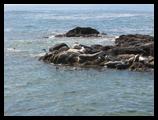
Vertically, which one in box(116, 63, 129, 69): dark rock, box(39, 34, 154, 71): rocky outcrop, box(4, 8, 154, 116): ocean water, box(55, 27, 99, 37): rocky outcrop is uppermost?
box(55, 27, 99, 37): rocky outcrop

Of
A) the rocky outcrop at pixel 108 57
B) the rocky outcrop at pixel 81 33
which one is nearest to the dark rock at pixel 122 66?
the rocky outcrop at pixel 108 57

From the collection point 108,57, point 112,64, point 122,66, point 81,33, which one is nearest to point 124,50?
point 108,57

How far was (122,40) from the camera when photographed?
42281 mm

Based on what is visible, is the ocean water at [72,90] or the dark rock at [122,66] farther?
the dark rock at [122,66]

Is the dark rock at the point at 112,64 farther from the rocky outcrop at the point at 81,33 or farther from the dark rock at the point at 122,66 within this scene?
the rocky outcrop at the point at 81,33

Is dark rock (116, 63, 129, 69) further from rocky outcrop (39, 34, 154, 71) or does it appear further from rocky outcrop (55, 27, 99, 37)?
rocky outcrop (55, 27, 99, 37)

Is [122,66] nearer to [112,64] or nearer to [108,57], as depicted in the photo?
[112,64]

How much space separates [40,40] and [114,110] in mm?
28993

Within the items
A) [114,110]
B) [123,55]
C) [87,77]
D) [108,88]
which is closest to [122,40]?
[123,55]

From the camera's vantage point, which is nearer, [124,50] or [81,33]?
[124,50]

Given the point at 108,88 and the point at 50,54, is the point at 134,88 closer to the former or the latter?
the point at 108,88

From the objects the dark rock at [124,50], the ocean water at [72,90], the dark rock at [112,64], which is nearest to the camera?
the ocean water at [72,90]

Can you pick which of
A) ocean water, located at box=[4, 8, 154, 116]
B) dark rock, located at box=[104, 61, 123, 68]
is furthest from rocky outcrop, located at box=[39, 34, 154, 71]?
ocean water, located at box=[4, 8, 154, 116]

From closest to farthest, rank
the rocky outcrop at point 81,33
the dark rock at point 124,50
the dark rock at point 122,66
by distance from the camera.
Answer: the dark rock at point 122,66 → the dark rock at point 124,50 → the rocky outcrop at point 81,33
